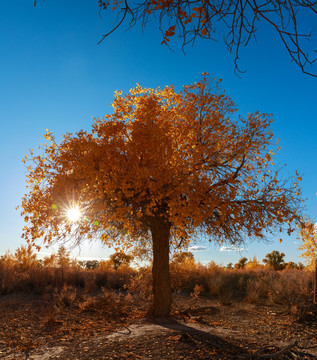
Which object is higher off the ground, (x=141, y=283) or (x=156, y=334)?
(x=141, y=283)

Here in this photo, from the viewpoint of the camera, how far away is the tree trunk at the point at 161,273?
37.4 feet

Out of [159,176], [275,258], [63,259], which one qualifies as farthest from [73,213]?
[275,258]

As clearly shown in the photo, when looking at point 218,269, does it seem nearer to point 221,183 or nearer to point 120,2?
point 221,183

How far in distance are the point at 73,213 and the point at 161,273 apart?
12.3 ft

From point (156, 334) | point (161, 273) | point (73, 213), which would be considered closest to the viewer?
point (156, 334)

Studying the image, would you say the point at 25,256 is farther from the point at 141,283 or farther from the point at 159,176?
the point at 159,176

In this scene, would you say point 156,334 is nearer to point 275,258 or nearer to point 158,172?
point 158,172

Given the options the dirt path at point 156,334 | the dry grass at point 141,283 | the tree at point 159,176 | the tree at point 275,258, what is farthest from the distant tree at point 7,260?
the tree at point 275,258

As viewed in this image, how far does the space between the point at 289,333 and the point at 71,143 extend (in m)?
8.97

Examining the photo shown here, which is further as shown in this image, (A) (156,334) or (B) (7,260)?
(B) (7,260)

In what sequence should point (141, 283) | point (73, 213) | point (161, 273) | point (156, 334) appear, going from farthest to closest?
1. point (141, 283)
2. point (161, 273)
3. point (73, 213)
4. point (156, 334)

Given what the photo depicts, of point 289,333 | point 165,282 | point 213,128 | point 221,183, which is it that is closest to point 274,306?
point 289,333

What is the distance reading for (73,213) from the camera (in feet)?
35.3

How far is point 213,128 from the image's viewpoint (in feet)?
35.6
